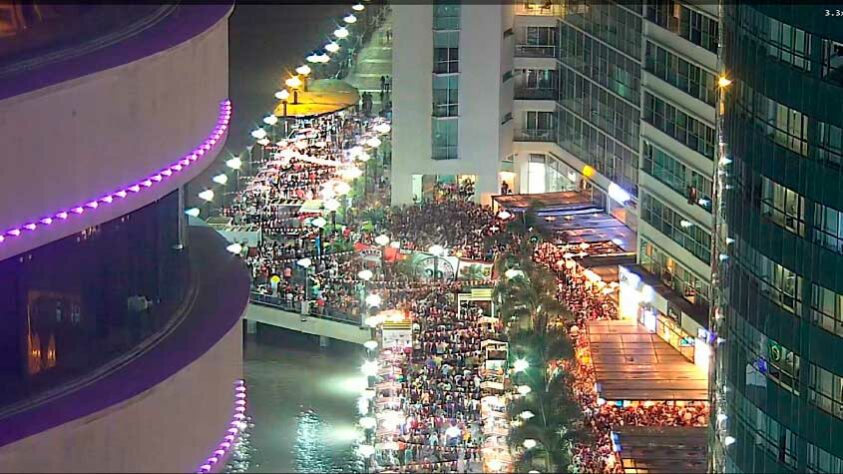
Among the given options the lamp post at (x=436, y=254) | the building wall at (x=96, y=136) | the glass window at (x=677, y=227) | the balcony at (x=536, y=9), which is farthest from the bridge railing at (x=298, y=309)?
the building wall at (x=96, y=136)

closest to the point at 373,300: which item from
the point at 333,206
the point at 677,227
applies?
the point at 333,206

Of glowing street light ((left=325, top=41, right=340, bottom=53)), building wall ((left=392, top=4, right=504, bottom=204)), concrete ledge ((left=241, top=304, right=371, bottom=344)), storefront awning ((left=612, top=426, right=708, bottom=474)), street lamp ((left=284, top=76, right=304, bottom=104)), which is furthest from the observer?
glowing street light ((left=325, top=41, right=340, bottom=53))

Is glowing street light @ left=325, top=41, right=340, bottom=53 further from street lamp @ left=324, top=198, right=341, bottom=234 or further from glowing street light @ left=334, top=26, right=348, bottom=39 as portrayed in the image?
street lamp @ left=324, top=198, right=341, bottom=234

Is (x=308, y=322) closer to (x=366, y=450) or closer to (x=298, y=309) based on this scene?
(x=298, y=309)

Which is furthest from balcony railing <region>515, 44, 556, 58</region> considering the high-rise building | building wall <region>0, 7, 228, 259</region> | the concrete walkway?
building wall <region>0, 7, 228, 259</region>

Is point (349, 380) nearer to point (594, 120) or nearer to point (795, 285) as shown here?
point (594, 120)
